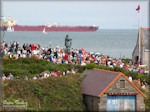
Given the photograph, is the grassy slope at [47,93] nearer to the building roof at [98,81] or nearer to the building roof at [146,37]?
the building roof at [98,81]

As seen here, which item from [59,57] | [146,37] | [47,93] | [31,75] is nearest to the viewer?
[47,93]

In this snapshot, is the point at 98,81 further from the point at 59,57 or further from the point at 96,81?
the point at 59,57

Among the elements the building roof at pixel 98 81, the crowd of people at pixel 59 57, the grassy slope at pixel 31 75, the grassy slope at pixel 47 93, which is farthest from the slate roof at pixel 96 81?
the crowd of people at pixel 59 57

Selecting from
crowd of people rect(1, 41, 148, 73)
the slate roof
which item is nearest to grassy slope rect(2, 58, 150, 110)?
crowd of people rect(1, 41, 148, 73)

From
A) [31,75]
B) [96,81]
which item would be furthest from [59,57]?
[96,81]

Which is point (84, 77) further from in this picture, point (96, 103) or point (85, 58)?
point (85, 58)

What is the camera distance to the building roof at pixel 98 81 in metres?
26.9

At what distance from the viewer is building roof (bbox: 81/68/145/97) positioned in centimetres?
2688

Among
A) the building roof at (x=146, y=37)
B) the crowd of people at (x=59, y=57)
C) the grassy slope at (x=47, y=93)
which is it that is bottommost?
the grassy slope at (x=47, y=93)

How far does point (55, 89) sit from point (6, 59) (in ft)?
35.8

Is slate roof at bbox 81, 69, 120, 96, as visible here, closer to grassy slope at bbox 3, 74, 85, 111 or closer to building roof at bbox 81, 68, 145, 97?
building roof at bbox 81, 68, 145, 97

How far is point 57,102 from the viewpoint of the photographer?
90.6ft

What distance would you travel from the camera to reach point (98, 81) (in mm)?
28016

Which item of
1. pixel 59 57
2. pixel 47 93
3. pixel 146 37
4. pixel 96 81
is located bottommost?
pixel 47 93
